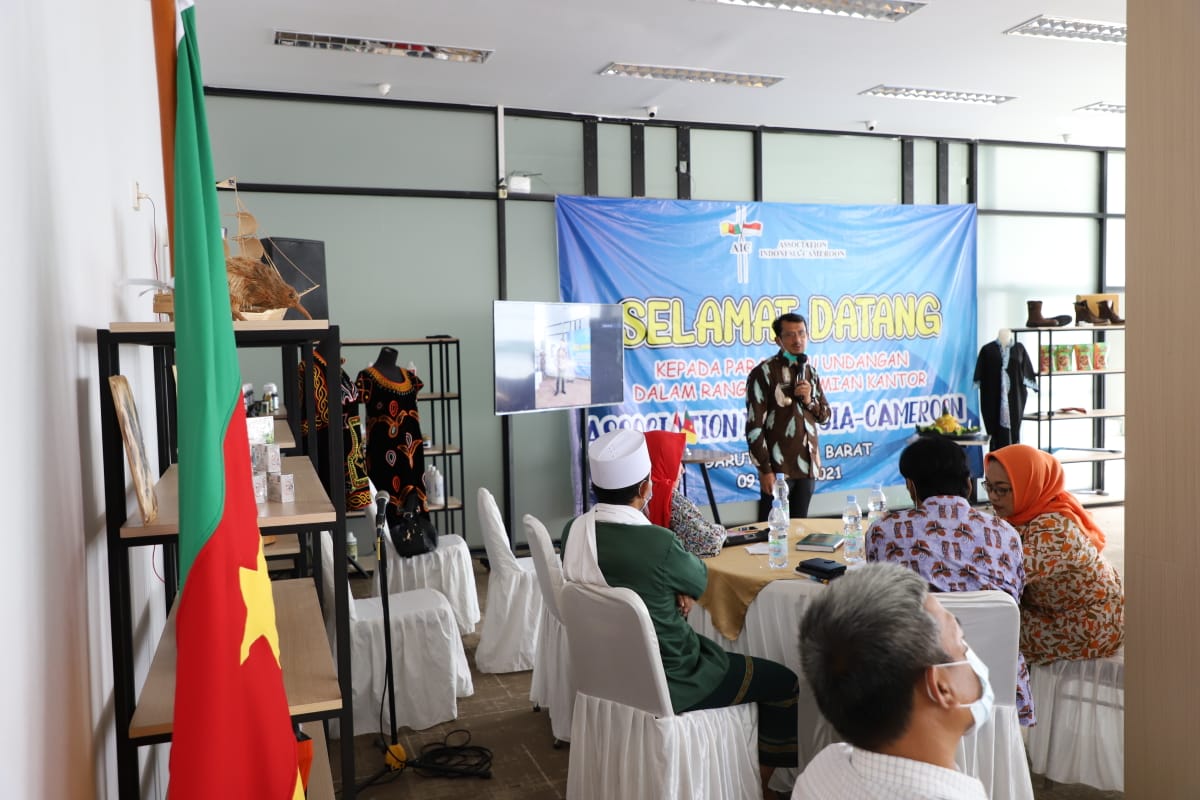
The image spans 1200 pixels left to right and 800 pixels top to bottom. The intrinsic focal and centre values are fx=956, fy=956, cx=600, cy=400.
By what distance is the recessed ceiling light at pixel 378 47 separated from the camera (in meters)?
4.95

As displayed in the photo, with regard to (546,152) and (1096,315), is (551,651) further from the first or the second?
(1096,315)

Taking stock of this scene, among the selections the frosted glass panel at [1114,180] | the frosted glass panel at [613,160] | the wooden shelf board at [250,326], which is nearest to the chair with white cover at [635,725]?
the wooden shelf board at [250,326]

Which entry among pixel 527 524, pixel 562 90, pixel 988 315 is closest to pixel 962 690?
pixel 527 524

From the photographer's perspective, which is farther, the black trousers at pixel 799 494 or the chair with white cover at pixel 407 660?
the black trousers at pixel 799 494

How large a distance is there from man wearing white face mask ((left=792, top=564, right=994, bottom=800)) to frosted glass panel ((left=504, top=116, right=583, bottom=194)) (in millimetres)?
5544

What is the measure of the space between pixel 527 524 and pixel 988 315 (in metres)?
6.09

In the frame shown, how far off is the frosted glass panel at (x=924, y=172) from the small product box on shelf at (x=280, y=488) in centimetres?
697

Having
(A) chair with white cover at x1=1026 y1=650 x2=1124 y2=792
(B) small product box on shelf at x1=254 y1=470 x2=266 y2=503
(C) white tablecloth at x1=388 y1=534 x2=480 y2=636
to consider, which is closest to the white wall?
(B) small product box on shelf at x1=254 y1=470 x2=266 y2=503

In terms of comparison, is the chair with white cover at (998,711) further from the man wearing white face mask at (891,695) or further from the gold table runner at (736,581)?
the man wearing white face mask at (891,695)

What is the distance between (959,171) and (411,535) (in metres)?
5.88

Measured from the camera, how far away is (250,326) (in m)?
1.76

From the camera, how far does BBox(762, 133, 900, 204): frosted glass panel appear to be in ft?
→ 24.4

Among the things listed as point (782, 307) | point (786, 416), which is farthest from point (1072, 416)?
point (786, 416)

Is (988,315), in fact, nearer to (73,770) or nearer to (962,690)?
(962,690)
